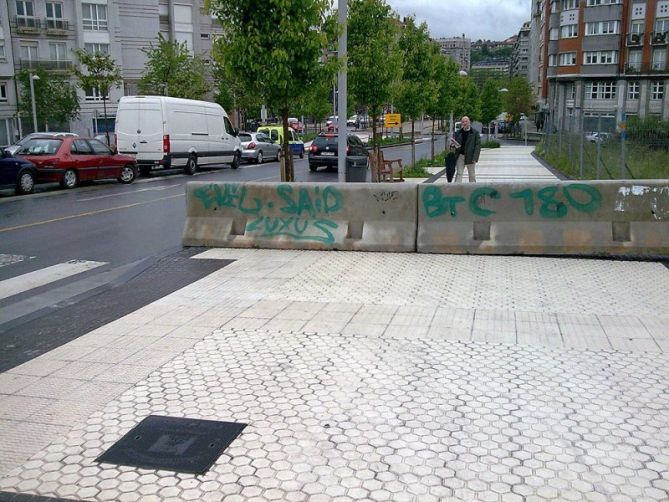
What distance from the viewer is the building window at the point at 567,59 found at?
75875 mm

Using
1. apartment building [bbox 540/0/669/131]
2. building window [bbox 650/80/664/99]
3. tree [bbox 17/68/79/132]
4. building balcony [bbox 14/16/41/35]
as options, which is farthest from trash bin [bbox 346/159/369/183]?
building window [bbox 650/80/664/99]

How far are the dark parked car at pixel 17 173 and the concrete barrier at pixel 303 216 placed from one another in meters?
10.00

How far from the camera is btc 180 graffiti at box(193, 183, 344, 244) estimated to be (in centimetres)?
1054

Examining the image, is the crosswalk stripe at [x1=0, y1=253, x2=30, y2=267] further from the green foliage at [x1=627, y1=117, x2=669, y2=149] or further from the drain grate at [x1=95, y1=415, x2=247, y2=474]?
the green foliage at [x1=627, y1=117, x2=669, y2=149]

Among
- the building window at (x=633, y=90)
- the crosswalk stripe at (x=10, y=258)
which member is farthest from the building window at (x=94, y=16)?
the crosswalk stripe at (x=10, y=258)

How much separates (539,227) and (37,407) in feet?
23.4

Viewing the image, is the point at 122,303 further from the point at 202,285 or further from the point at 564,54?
the point at 564,54

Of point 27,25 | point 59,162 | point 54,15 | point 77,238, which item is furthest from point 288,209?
point 54,15

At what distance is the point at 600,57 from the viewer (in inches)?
2891

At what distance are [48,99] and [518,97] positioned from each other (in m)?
54.1

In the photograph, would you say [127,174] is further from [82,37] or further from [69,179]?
[82,37]

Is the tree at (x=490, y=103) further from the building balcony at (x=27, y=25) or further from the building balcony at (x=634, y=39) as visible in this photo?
the building balcony at (x=27, y=25)

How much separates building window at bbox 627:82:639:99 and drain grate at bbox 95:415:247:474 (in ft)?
252

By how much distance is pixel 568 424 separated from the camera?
454 cm
